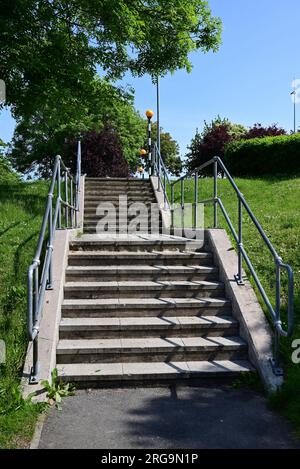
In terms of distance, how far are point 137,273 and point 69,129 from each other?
27.8 metres

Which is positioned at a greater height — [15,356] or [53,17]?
[53,17]

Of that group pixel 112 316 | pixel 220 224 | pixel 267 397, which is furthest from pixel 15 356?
pixel 220 224

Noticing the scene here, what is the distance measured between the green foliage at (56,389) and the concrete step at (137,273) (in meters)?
1.72

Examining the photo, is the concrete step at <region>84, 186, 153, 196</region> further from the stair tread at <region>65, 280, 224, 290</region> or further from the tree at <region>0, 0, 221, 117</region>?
the stair tread at <region>65, 280, 224, 290</region>

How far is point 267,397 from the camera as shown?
14.8ft

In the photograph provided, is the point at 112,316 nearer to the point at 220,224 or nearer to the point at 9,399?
the point at 9,399

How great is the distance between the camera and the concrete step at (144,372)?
4.73 m

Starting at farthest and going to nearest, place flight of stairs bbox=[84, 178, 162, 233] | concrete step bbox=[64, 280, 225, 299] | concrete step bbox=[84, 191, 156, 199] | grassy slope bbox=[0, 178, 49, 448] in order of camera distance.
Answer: concrete step bbox=[84, 191, 156, 199] → flight of stairs bbox=[84, 178, 162, 233] → concrete step bbox=[64, 280, 225, 299] → grassy slope bbox=[0, 178, 49, 448]

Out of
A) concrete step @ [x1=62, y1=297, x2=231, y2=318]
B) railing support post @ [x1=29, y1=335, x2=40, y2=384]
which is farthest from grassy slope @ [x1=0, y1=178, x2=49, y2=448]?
concrete step @ [x1=62, y1=297, x2=231, y2=318]

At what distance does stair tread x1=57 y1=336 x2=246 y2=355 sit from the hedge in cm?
1070

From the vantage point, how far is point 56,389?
14.8 feet

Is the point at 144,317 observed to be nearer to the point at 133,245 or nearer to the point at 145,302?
the point at 145,302

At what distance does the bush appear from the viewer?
2591cm

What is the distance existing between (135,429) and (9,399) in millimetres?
1100
